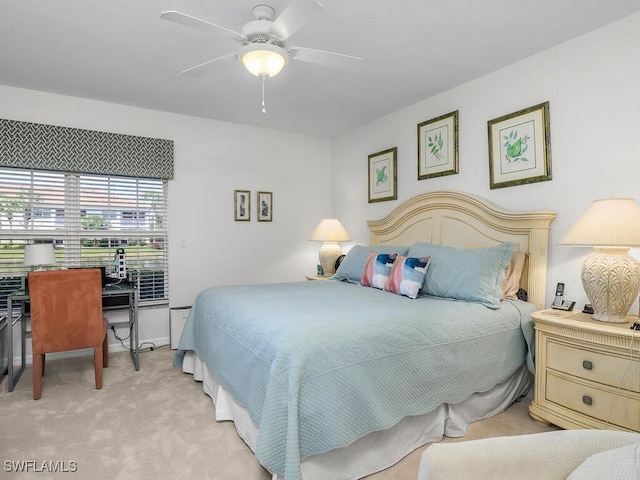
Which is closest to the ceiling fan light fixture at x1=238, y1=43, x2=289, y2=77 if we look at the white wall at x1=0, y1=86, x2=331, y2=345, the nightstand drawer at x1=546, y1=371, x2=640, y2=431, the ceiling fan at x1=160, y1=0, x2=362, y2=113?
the ceiling fan at x1=160, y1=0, x2=362, y2=113

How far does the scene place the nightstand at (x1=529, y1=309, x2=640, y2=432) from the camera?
72.7 inches

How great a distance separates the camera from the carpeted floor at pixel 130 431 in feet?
5.86

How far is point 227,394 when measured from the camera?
7.28 feet

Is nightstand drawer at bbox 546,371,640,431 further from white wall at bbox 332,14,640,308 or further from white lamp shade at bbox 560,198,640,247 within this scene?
white lamp shade at bbox 560,198,640,247

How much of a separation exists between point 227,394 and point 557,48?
10.6 ft

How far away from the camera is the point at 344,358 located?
1.62m

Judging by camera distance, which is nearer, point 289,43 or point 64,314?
point 289,43

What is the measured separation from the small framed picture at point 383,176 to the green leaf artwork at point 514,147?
1.23 metres

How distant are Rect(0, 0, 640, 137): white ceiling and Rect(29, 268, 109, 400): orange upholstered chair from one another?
1.63m

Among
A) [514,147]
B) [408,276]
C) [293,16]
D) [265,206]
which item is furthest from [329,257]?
[293,16]

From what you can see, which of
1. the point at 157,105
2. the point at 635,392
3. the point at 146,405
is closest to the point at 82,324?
the point at 146,405

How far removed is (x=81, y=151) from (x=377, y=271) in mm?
2994

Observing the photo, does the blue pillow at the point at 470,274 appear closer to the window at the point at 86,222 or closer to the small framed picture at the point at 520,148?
the small framed picture at the point at 520,148

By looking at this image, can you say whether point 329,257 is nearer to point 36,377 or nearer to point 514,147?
point 514,147
